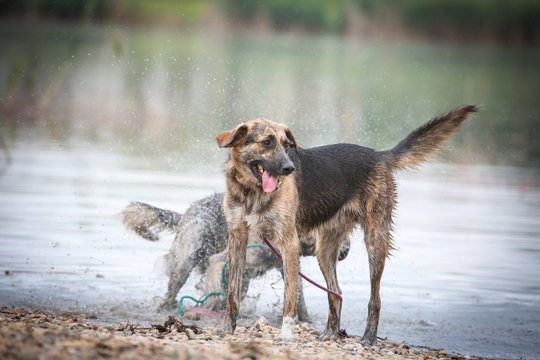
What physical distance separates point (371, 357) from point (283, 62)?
36.8m

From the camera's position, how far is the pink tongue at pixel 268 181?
6.98 metres

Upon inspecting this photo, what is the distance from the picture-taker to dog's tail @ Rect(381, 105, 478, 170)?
8.45m

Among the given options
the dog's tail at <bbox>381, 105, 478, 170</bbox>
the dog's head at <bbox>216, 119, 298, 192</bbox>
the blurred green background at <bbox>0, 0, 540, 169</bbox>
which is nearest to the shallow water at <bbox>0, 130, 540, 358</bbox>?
the dog's tail at <bbox>381, 105, 478, 170</bbox>

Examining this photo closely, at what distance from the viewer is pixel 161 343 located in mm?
6043

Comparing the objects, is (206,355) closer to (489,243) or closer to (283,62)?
(489,243)

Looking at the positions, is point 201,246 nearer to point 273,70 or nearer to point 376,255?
point 376,255

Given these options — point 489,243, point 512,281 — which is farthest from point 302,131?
point 512,281

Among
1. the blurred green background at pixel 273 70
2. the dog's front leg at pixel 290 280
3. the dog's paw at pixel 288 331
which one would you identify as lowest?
the dog's paw at pixel 288 331

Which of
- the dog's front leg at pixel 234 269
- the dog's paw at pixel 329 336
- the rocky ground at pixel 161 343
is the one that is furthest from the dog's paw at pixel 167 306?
the dog's paw at pixel 329 336

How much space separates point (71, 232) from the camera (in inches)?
509

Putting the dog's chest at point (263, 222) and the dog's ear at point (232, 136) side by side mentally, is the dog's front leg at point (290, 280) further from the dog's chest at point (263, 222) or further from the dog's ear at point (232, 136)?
the dog's ear at point (232, 136)

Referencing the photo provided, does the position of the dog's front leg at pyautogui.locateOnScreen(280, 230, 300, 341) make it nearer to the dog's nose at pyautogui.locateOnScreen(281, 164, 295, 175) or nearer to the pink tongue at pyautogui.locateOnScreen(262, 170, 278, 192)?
the pink tongue at pyautogui.locateOnScreen(262, 170, 278, 192)

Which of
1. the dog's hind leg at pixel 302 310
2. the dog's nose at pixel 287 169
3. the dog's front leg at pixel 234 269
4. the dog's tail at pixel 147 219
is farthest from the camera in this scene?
the dog's tail at pixel 147 219

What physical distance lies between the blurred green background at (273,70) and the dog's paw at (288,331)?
16.6m
